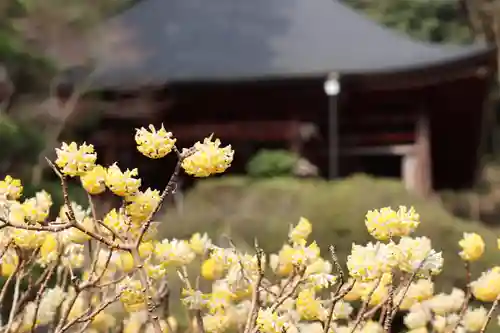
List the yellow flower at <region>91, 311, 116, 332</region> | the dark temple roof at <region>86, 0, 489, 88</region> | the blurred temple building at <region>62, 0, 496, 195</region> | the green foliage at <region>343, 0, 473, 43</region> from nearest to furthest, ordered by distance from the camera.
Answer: the yellow flower at <region>91, 311, 116, 332</region>
the blurred temple building at <region>62, 0, 496, 195</region>
the dark temple roof at <region>86, 0, 489, 88</region>
the green foliage at <region>343, 0, 473, 43</region>

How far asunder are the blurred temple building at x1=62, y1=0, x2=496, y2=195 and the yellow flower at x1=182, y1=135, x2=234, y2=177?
282 inches

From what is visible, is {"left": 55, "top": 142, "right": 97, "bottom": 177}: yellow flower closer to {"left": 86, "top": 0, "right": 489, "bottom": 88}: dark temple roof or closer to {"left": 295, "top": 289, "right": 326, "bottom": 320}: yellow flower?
{"left": 295, "top": 289, "right": 326, "bottom": 320}: yellow flower

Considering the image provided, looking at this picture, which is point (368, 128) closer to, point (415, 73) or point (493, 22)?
point (415, 73)

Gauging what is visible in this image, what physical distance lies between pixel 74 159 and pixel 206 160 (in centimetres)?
16

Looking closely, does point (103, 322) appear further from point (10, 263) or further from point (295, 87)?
point (295, 87)

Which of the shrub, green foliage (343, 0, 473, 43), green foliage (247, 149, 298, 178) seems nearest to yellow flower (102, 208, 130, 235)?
the shrub

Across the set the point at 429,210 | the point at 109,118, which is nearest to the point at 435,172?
the point at 109,118

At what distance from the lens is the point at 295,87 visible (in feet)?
28.1

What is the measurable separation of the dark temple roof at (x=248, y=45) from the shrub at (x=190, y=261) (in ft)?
23.0

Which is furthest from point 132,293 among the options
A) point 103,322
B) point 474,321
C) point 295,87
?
point 295,87

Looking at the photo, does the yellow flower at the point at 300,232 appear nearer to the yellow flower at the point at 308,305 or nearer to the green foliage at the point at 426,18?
the yellow flower at the point at 308,305

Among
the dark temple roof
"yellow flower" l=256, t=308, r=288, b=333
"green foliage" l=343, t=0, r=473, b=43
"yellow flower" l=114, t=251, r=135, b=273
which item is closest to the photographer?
"yellow flower" l=256, t=308, r=288, b=333

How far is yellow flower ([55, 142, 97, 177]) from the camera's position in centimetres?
92

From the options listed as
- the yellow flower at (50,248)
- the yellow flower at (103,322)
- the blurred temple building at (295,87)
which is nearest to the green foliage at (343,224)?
the yellow flower at (103,322)
